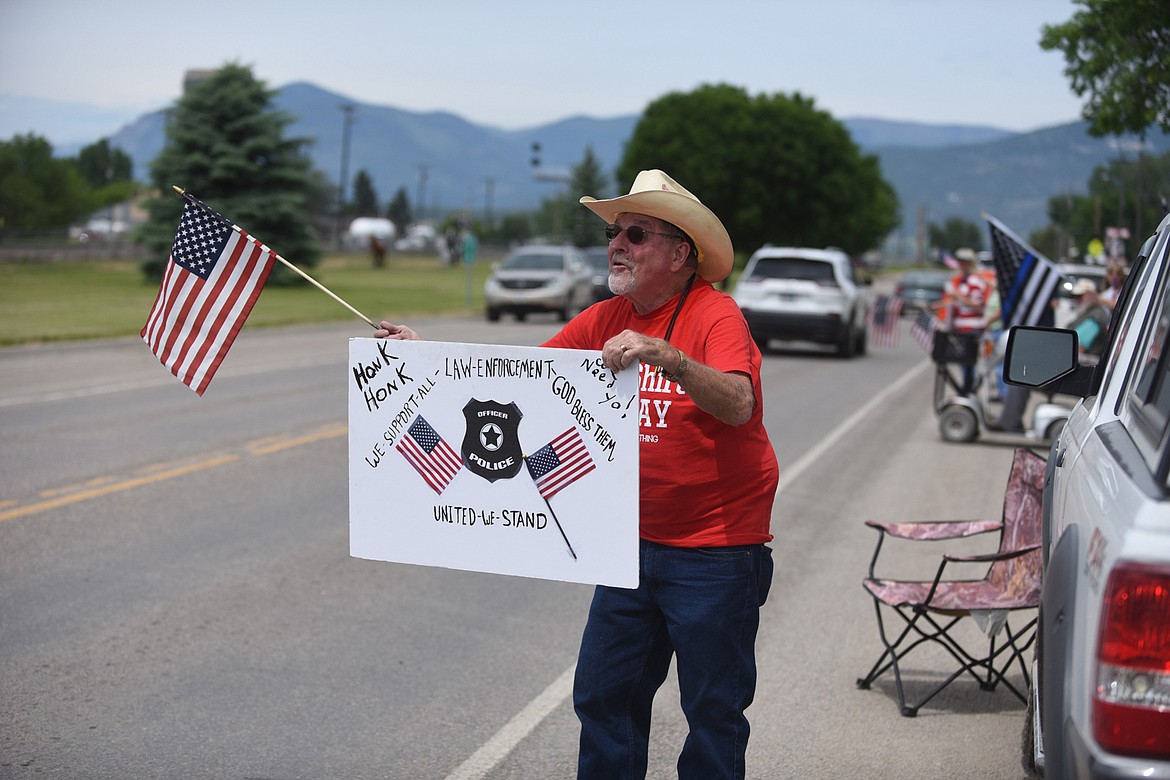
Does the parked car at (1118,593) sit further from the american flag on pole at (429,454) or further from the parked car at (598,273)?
the parked car at (598,273)

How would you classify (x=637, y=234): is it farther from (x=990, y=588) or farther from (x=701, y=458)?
(x=990, y=588)

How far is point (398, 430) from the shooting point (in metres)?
4.07

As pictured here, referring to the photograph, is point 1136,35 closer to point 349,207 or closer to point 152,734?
point 152,734

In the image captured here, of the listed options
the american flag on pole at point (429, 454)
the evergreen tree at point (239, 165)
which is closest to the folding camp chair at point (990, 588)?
the american flag on pole at point (429, 454)

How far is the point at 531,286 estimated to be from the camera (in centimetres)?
3222

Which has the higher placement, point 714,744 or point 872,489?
point 714,744

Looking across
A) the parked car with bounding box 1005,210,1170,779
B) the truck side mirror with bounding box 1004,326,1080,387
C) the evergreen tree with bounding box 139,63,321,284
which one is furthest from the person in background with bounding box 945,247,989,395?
the evergreen tree with bounding box 139,63,321,284

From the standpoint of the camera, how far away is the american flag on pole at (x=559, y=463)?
379 centimetres

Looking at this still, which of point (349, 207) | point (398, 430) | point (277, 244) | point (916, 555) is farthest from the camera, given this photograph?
point (349, 207)

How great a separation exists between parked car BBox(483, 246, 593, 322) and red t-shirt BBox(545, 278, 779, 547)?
28089 millimetres

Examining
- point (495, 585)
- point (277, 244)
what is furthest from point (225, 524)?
point (277, 244)

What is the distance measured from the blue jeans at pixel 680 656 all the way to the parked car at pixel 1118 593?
82 centimetres

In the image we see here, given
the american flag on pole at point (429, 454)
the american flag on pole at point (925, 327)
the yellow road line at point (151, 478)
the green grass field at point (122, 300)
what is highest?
the american flag on pole at point (429, 454)

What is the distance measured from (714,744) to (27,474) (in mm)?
7978
